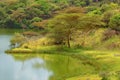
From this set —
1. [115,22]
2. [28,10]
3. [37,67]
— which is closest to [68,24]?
[115,22]

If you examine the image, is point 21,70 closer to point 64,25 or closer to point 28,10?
point 64,25

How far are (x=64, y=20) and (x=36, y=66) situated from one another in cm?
1051

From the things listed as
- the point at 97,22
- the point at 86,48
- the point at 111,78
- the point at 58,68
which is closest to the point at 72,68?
the point at 58,68

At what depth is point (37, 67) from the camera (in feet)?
104

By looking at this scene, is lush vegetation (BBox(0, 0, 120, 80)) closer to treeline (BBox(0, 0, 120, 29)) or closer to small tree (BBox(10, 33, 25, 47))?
small tree (BBox(10, 33, 25, 47))

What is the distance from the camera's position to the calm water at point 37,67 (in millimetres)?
27422

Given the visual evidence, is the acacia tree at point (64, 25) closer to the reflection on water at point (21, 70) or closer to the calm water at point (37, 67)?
the calm water at point (37, 67)

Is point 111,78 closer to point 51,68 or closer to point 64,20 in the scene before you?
point 51,68

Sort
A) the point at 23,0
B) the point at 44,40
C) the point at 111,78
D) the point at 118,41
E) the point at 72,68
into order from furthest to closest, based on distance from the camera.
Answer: the point at 23,0, the point at 44,40, the point at 118,41, the point at 72,68, the point at 111,78

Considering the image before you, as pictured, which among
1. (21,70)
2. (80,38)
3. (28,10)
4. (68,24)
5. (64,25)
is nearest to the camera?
(21,70)

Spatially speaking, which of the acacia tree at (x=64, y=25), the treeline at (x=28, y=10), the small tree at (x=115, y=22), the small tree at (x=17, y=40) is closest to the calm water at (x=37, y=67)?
the small tree at (x=17, y=40)

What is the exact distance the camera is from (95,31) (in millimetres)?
45188

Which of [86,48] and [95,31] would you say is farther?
[95,31]

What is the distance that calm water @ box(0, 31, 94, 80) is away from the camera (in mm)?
27422
